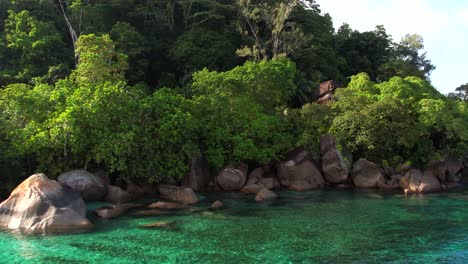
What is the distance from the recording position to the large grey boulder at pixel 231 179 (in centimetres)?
2689

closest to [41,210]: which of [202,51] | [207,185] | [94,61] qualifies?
[207,185]

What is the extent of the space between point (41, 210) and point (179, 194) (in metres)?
7.67

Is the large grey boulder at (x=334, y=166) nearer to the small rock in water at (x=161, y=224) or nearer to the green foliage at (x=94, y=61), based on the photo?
the small rock in water at (x=161, y=224)

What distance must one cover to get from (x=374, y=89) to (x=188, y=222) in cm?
2112

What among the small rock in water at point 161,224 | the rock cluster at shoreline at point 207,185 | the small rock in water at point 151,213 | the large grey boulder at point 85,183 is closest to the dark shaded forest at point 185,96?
the rock cluster at shoreline at point 207,185

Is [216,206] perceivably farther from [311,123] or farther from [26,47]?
[26,47]

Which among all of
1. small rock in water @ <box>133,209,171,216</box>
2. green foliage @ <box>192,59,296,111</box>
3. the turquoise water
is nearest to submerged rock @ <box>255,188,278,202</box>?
the turquoise water

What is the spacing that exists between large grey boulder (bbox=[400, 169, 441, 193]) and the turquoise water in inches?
170

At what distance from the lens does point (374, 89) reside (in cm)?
3422

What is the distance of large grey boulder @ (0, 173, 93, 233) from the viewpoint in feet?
55.2

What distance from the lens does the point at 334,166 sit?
2880cm

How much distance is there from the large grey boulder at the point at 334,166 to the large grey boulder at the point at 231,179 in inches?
222

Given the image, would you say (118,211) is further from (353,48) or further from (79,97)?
(353,48)

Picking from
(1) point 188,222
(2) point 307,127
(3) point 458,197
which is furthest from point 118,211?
(3) point 458,197
